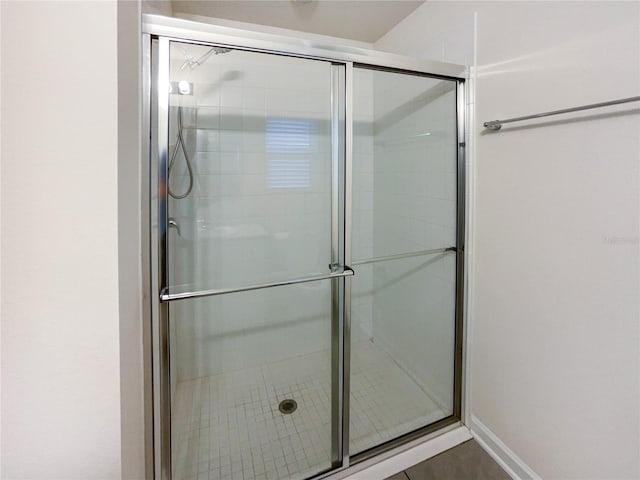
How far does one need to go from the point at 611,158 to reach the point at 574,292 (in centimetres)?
47

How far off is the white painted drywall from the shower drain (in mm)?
976

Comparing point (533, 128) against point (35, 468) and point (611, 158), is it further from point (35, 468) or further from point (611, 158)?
point (35, 468)

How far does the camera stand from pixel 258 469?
136cm

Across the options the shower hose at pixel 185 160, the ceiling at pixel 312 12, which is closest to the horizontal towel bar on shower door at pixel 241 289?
the shower hose at pixel 185 160

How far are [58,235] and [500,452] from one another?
185cm

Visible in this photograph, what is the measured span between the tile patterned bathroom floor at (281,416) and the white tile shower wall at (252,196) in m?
0.12

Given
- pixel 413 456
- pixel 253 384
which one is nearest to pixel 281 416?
pixel 253 384

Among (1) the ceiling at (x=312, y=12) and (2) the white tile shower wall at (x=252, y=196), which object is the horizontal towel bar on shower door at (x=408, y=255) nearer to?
(2) the white tile shower wall at (x=252, y=196)

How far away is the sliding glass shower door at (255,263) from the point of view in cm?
134

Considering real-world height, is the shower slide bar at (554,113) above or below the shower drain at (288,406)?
above

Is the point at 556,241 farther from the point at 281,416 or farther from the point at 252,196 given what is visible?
the point at 281,416

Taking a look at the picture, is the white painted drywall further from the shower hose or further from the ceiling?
the ceiling

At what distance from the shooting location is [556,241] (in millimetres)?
1177

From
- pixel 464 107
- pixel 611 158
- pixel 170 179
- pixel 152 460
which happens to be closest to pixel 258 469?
pixel 152 460
